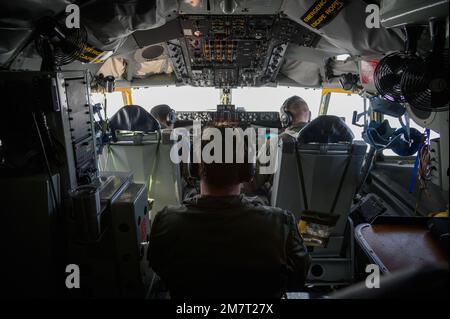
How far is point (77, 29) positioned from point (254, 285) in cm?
182

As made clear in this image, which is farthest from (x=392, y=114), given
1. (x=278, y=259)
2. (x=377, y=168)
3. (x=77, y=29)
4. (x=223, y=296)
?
(x=77, y=29)

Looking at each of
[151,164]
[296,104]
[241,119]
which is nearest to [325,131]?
[296,104]

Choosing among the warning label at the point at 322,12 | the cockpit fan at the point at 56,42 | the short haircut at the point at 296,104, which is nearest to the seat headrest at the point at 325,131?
the warning label at the point at 322,12

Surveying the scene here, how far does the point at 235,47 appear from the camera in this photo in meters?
3.57

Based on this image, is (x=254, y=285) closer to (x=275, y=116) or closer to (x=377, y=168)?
(x=377, y=168)

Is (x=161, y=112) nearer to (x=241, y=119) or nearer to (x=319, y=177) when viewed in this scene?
(x=241, y=119)

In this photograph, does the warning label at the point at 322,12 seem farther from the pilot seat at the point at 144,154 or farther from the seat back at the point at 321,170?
the pilot seat at the point at 144,154

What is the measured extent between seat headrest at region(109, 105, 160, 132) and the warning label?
1674 millimetres

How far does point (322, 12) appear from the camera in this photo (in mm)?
2092

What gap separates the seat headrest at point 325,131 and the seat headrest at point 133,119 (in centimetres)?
145

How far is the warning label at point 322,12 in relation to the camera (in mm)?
1998

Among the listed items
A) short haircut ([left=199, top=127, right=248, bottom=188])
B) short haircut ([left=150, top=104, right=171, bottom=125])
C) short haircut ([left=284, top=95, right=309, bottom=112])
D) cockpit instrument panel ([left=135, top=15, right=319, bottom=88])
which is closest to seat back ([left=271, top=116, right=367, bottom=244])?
short haircut ([left=284, top=95, right=309, bottom=112])

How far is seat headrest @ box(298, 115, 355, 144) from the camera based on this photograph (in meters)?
2.28

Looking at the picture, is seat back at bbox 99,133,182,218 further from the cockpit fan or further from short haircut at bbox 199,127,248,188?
short haircut at bbox 199,127,248,188
